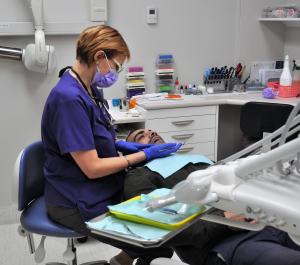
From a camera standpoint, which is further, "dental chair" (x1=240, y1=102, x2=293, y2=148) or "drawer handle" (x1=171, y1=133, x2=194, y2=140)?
"drawer handle" (x1=171, y1=133, x2=194, y2=140)

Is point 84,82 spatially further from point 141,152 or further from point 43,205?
point 43,205

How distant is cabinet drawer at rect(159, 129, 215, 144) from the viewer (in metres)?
2.76

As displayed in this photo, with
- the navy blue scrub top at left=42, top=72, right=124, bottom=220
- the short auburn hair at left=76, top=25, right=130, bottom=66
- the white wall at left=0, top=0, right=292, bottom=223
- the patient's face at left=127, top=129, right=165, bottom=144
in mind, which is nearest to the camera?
the navy blue scrub top at left=42, top=72, right=124, bottom=220

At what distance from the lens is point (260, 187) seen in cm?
82

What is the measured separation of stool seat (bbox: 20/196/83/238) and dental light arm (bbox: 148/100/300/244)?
0.80 meters

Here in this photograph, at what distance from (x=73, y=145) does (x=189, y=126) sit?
1391 mm

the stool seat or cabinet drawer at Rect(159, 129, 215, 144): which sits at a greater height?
cabinet drawer at Rect(159, 129, 215, 144)

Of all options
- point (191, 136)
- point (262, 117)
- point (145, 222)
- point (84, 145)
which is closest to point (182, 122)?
point (191, 136)

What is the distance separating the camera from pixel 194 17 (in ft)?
10.5

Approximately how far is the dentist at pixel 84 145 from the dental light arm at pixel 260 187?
711mm

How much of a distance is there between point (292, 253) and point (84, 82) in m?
1.02

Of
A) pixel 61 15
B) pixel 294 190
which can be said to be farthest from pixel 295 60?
pixel 294 190

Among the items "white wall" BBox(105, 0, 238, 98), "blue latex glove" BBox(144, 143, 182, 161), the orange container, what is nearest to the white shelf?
"white wall" BBox(105, 0, 238, 98)

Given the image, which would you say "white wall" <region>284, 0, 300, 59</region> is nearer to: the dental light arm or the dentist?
the dentist
